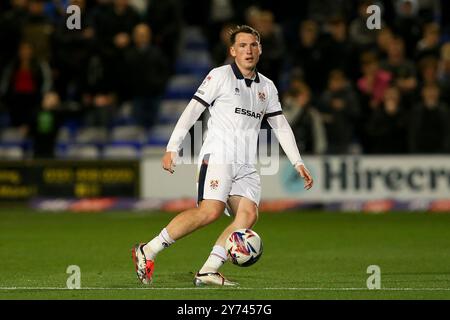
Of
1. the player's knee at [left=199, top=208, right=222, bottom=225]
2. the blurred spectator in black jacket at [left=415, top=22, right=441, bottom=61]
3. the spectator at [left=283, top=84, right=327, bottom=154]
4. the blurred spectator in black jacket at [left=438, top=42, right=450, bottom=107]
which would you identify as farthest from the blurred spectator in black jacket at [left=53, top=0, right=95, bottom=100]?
the player's knee at [left=199, top=208, right=222, bottom=225]

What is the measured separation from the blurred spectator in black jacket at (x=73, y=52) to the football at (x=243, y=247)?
13.4 metres

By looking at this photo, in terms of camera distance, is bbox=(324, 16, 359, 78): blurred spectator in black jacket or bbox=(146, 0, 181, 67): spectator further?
bbox=(146, 0, 181, 67): spectator

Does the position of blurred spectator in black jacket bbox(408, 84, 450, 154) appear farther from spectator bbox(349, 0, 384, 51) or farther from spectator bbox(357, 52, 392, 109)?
spectator bbox(349, 0, 384, 51)

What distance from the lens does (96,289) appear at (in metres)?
11.3

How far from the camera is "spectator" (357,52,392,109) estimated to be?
23016 millimetres

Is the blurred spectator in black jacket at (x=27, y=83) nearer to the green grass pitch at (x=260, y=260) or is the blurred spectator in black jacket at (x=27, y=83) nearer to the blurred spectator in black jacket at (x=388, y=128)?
the green grass pitch at (x=260, y=260)

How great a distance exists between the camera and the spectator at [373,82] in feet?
75.5

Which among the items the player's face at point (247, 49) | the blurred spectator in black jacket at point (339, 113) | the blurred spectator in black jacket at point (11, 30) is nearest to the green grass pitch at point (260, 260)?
the blurred spectator in black jacket at point (339, 113)

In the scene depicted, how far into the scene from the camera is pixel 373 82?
23266mm

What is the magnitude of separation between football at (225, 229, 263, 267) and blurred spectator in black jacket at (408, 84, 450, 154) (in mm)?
11368

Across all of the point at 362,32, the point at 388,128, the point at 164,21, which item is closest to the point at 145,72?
the point at 164,21

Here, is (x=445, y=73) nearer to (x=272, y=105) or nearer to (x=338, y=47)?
(x=338, y=47)

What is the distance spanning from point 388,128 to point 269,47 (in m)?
2.76

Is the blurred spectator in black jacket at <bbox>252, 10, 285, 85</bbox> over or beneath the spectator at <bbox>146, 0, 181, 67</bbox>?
beneath
